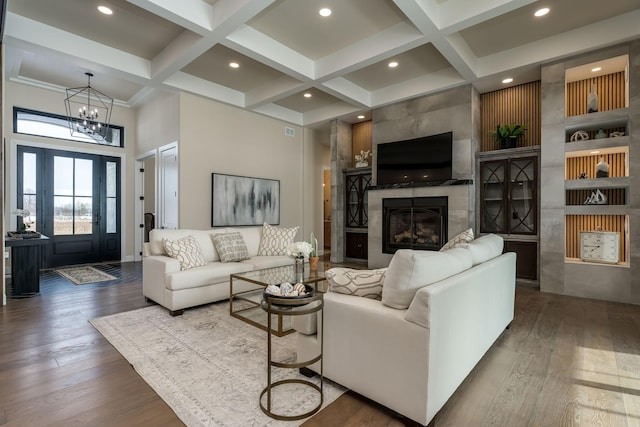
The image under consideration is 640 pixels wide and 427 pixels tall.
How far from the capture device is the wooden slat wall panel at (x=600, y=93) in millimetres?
4176

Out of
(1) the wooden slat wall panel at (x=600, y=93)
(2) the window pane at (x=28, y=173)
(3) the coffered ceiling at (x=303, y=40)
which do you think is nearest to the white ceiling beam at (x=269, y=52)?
(3) the coffered ceiling at (x=303, y=40)

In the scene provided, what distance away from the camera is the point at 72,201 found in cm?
606

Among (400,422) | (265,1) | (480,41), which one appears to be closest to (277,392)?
(400,422)

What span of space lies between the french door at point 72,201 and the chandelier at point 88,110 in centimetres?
49

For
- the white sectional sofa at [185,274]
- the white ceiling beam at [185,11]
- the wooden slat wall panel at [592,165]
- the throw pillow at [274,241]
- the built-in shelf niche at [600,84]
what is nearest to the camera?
the white ceiling beam at [185,11]

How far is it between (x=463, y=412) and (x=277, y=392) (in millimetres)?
1068

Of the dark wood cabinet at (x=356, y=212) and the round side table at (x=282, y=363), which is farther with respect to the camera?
the dark wood cabinet at (x=356, y=212)

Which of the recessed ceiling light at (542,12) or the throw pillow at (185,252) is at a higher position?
the recessed ceiling light at (542,12)

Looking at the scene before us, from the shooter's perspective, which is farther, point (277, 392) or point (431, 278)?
point (277, 392)

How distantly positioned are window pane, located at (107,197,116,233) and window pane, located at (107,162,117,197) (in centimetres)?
13

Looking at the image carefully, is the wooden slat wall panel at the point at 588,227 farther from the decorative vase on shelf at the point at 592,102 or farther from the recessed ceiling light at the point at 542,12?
the recessed ceiling light at the point at 542,12

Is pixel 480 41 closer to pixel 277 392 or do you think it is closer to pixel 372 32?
pixel 372 32

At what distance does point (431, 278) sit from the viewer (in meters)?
1.68

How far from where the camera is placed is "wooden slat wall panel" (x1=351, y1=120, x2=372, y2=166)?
276 inches
